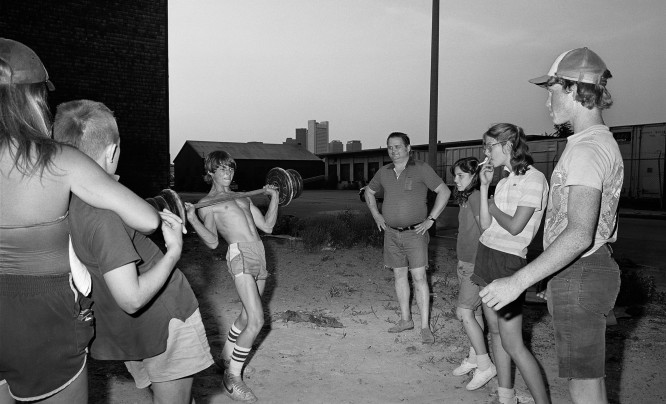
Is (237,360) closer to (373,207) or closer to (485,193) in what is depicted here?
(485,193)

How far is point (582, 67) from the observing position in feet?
8.23

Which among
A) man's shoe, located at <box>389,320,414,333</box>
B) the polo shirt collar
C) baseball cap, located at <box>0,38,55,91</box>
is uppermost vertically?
baseball cap, located at <box>0,38,55,91</box>

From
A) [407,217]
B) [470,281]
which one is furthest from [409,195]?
[470,281]

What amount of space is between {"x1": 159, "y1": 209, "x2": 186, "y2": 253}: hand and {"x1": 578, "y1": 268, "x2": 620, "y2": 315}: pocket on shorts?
72.6 inches

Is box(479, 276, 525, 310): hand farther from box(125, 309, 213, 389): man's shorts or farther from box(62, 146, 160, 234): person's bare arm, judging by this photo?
box(62, 146, 160, 234): person's bare arm

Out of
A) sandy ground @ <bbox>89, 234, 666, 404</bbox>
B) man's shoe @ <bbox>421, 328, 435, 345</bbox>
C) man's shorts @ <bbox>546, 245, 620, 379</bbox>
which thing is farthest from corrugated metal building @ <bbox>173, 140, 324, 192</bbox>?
man's shorts @ <bbox>546, 245, 620, 379</bbox>

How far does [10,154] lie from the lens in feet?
5.83

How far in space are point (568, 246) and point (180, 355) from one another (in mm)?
1755

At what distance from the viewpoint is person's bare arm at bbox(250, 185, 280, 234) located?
461 centimetres

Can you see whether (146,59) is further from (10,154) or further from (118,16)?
(10,154)

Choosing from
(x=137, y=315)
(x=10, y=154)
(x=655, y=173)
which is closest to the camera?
(x=10, y=154)

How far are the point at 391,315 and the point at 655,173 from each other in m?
25.6

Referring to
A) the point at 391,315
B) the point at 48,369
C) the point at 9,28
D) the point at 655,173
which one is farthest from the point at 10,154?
the point at 655,173

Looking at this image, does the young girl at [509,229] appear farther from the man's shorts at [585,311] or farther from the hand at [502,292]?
the hand at [502,292]
